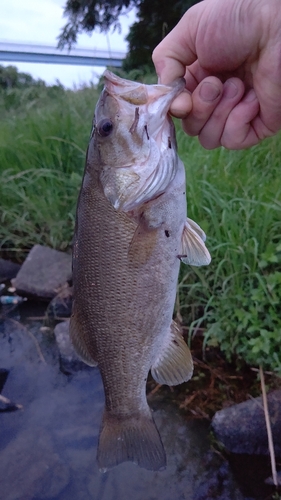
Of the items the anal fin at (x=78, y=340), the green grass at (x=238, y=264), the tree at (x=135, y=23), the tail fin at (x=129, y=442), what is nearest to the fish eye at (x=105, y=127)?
the anal fin at (x=78, y=340)

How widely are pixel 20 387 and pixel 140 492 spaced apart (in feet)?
3.97

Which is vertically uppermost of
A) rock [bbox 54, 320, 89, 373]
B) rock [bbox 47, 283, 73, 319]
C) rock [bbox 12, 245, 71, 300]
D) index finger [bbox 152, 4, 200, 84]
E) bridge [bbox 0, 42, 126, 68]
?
bridge [bbox 0, 42, 126, 68]

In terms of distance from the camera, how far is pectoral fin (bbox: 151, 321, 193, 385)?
5.43 ft

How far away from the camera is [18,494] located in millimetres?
2635

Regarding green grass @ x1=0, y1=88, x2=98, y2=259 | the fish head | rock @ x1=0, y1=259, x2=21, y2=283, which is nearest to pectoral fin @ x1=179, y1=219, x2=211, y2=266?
the fish head

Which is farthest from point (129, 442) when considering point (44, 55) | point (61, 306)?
point (44, 55)

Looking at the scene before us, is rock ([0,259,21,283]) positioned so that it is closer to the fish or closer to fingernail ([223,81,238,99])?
the fish

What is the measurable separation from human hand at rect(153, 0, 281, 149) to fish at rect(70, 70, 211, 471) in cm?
16

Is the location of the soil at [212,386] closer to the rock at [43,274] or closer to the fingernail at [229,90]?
the rock at [43,274]

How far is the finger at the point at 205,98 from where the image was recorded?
5.34ft

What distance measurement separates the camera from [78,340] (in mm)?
1676

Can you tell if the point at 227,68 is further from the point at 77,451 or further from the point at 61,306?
the point at 61,306

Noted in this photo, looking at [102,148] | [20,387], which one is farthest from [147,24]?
[102,148]

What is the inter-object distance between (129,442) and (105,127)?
1.17 m
